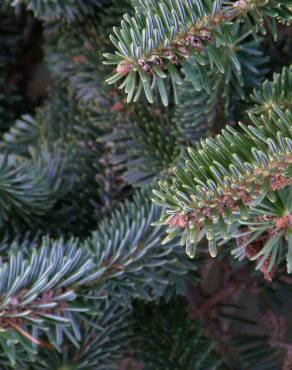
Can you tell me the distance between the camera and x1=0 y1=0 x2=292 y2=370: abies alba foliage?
→ 0.85ft

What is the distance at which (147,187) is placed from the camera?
0.40 meters

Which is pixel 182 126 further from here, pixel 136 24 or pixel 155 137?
pixel 136 24

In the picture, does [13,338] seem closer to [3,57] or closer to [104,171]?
[104,171]

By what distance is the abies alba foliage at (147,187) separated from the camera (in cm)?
26

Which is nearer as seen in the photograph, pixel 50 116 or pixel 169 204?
pixel 169 204

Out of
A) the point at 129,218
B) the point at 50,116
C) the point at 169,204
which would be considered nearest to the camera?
the point at 169,204

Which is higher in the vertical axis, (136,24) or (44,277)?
(136,24)

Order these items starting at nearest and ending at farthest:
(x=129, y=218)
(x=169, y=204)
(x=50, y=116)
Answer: (x=169, y=204)
(x=129, y=218)
(x=50, y=116)

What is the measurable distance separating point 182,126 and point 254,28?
0.15 m

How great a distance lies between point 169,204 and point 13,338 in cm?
12

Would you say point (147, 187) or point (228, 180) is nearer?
point (228, 180)

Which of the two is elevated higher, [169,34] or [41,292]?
[169,34]

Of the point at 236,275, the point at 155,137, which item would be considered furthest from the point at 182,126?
the point at 236,275

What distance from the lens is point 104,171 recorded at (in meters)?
0.46
